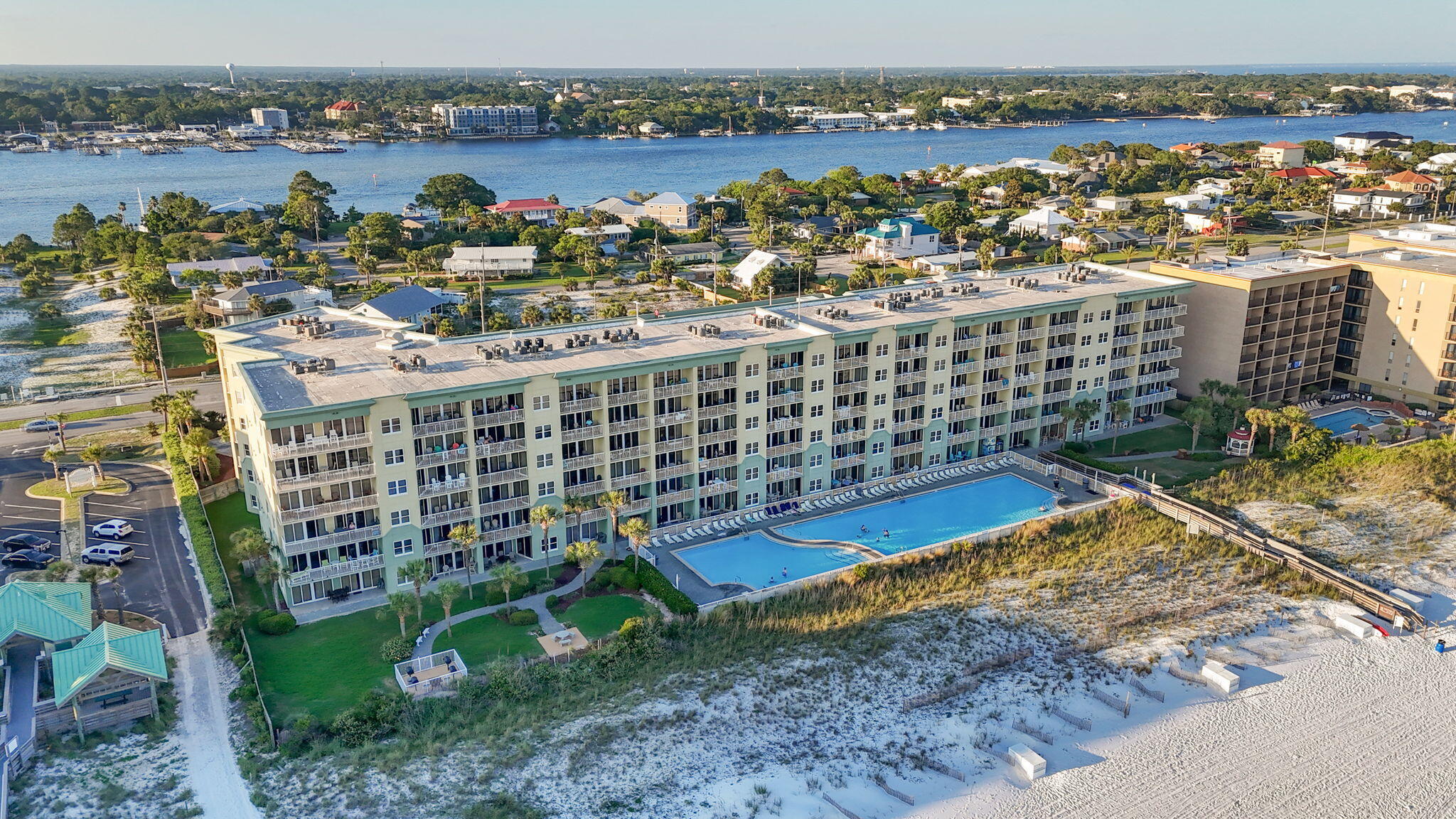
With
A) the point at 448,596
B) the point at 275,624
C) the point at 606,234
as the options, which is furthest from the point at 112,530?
the point at 606,234

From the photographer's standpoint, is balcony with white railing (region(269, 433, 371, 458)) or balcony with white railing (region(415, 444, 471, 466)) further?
balcony with white railing (region(415, 444, 471, 466))

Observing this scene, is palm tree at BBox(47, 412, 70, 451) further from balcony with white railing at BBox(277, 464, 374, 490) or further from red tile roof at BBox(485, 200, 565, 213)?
red tile roof at BBox(485, 200, 565, 213)

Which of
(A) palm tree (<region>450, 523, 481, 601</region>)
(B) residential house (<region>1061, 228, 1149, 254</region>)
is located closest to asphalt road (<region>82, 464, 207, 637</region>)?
(A) palm tree (<region>450, 523, 481, 601</region>)

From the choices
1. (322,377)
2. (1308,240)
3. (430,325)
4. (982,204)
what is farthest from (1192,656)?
(982,204)

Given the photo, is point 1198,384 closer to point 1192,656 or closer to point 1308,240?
point 1192,656

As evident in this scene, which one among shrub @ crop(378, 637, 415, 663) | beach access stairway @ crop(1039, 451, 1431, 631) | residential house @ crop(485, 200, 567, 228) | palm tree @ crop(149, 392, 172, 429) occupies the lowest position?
beach access stairway @ crop(1039, 451, 1431, 631)

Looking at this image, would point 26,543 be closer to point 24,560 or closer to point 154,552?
point 24,560
